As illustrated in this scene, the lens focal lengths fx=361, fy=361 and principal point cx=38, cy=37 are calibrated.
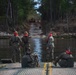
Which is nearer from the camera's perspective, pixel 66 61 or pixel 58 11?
pixel 66 61

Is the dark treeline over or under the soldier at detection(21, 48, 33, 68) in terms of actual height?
over

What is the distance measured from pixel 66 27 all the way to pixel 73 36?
12.5 metres

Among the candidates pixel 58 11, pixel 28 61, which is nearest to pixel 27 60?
pixel 28 61

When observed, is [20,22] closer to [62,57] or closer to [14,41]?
[14,41]

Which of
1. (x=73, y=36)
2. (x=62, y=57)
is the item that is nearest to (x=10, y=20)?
(x=73, y=36)

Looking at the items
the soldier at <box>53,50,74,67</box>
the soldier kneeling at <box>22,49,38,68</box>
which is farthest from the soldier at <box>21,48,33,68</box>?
the soldier at <box>53,50,74,67</box>

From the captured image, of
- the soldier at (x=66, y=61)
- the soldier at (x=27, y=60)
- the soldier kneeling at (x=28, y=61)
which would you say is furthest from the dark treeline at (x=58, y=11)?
the soldier at (x=27, y=60)

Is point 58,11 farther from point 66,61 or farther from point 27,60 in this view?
point 27,60

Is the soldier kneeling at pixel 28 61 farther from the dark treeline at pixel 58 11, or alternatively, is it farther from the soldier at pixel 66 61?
the dark treeline at pixel 58 11

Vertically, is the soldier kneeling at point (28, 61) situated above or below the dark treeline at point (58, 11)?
below

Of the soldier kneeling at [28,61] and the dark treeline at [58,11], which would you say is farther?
the dark treeline at [58,11]

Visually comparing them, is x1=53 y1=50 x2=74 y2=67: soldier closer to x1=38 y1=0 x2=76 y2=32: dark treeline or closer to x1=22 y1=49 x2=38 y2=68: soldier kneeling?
x1=22 y1=49 x2=38 y2=68: soldier kneeling

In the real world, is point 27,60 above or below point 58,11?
below

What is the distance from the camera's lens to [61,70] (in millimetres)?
11570
